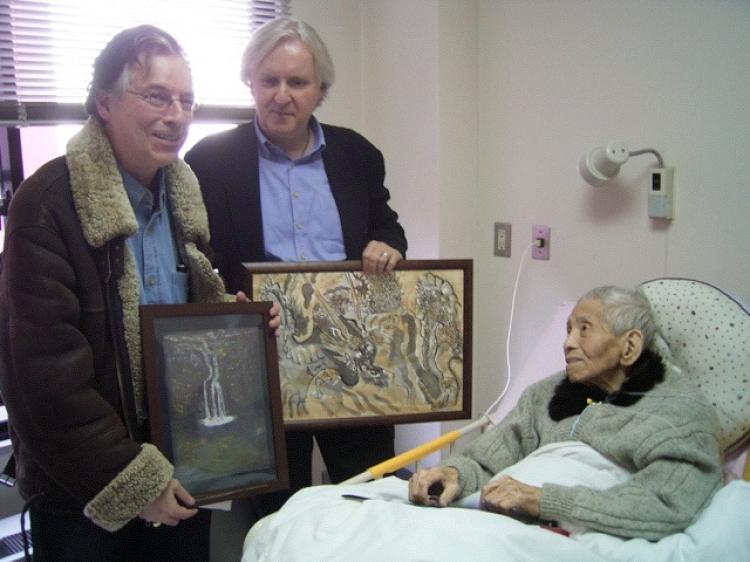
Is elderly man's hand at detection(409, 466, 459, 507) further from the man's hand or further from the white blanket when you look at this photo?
the man's hand

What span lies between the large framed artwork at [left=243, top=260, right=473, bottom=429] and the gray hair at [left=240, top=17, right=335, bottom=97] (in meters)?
0.52

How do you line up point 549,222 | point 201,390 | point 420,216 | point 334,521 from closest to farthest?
point 334,521
point 201,390
point 549,222
point 420,216

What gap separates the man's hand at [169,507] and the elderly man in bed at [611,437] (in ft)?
1.57

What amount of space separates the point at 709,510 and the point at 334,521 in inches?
28.2

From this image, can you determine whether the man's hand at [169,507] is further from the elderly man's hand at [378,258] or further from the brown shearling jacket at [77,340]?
the elderly man's hand at [378,258]

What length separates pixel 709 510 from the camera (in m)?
1.29

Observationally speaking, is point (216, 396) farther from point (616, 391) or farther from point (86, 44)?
point (86, 44)

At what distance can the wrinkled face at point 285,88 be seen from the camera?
5.53 feet

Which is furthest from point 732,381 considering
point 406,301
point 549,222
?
point 549,222

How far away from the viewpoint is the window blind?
7.38ft

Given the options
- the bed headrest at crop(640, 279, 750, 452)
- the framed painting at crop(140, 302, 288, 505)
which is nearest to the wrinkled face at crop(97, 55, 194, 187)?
the framed painting at crop(140, 302, 288, 505)

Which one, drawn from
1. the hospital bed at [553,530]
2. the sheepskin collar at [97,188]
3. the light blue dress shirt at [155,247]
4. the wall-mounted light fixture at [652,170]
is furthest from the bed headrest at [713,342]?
the sheepskin collar at [97,188]

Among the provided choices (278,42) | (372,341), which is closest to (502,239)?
(372,341)

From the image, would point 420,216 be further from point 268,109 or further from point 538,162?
point 268,109
